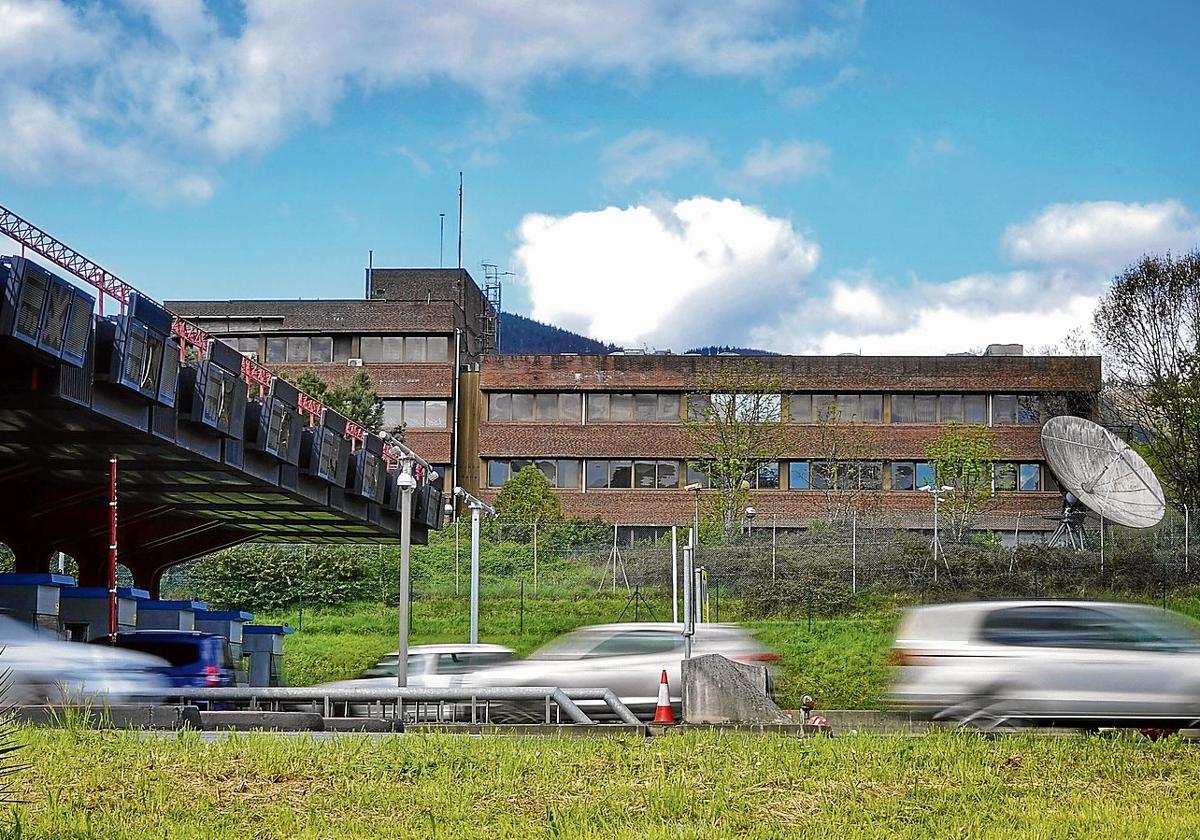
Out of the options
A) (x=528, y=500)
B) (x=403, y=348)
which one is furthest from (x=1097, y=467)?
(x=403, y=348)

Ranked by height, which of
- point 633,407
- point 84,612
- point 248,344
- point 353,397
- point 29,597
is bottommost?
point 84,612

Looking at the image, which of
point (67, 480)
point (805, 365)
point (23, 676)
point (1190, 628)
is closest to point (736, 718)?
point (1190, 628)

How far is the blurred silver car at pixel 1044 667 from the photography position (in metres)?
16.3

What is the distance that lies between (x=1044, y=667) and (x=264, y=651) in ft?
91.0

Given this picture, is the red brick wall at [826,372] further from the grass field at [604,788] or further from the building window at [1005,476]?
the grass field at [604,788]

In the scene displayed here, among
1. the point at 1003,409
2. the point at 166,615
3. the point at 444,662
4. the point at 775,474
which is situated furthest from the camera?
the point at 1003,409

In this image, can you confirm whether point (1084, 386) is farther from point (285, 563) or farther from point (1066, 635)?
point (1066, 635)

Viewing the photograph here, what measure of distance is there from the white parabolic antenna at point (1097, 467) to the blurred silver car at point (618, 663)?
108ft

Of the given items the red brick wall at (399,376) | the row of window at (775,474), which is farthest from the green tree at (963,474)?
the red brick wall at (399,376)

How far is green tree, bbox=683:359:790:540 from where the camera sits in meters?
66.5

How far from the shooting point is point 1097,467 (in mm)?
56438

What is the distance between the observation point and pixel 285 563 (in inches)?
2082

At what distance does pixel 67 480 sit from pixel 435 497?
523 inches

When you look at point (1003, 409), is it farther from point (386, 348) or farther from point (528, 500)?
point (386, 348)
